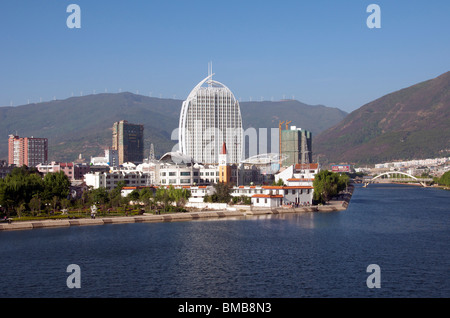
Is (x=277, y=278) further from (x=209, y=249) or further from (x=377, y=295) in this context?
(x=209, y=249)

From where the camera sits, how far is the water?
3069 centimetres

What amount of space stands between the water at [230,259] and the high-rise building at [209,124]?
73646 mm

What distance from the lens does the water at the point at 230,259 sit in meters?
30.7

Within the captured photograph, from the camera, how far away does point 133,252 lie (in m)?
41.8

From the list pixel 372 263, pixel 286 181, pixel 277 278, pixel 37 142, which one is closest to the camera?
pixel 277 278

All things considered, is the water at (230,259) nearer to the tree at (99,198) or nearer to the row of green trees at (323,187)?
the tree at (99,198)

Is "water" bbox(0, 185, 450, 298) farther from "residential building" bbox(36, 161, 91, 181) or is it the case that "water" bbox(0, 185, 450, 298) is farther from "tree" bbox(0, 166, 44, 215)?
"residential building" bbox(36, 161, 91, 181)

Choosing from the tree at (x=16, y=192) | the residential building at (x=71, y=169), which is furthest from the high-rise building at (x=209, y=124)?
the tree at (x=16, y=192)

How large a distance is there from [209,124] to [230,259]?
9547 centimetres

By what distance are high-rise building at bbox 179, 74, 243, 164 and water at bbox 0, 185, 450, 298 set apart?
73646mm
